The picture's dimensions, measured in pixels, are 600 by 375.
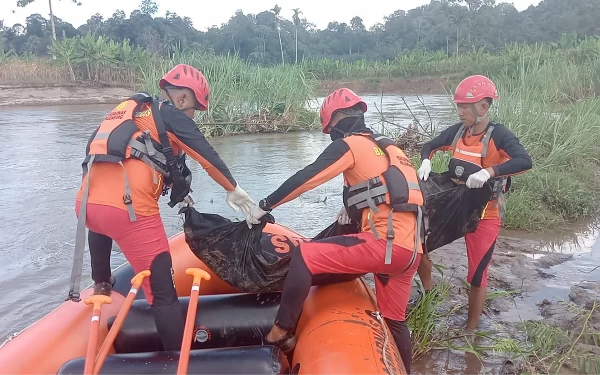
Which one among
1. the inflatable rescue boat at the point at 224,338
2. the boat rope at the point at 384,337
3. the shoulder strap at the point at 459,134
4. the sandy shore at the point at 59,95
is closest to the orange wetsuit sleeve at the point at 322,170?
the inflatable rescue boat at the point at 224,338

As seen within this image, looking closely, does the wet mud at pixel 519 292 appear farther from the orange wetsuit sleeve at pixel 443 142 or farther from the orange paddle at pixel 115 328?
the orange paddle at pixel 115 328

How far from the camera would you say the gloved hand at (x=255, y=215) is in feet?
10.3

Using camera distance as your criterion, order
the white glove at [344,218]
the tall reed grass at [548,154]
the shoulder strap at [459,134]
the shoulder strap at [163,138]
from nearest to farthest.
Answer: the shoulder strap at [163,138], the white glove at [344,218], the shoulder strap at [459,134], the tall reed grass at [548,154]

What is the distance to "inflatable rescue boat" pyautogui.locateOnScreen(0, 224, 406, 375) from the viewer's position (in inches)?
98.1

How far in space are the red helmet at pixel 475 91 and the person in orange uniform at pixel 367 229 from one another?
1013mm

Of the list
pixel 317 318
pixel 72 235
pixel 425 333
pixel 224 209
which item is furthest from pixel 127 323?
pixel 224 209

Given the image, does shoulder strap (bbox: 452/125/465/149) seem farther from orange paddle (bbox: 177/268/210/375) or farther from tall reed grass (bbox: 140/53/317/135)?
tall reed grass (bbox: 140/53/317/135)

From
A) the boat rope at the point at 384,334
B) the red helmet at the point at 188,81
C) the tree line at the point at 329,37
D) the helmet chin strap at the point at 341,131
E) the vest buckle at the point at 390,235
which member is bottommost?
the boat rope at the point at 384,334

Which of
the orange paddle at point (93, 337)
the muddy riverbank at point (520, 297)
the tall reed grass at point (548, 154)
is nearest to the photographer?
the orange paddle at point (93, 337)

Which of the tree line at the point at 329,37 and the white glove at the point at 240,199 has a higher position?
the tree line at the point at 329,37

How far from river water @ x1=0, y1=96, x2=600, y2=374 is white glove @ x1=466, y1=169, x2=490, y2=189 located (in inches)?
123

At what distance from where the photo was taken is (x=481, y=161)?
3.94 m

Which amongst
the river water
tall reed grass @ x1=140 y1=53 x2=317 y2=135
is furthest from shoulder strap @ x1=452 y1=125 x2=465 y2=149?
tall reed grass @ x1=140 y1=53 x2=317 y2=135

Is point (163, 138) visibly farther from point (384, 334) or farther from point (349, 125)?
point (384, 334)
